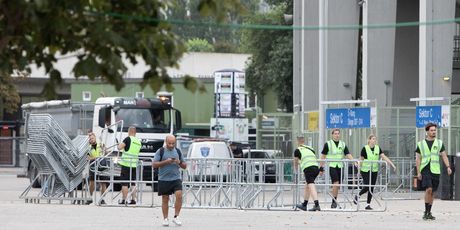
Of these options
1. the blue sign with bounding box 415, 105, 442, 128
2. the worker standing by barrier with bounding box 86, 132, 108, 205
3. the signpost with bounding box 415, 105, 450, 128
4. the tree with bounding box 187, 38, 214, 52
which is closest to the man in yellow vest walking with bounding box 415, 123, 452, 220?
the worker standing by barrier with bounding box 86, 132, 108, 205

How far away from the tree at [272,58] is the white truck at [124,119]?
3407cm

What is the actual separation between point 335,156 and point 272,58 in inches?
2000

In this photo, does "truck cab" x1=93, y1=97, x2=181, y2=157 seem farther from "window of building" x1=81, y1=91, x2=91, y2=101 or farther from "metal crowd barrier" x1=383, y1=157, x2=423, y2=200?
"window of building" x1=81, y1=91, x2=91, y2=101

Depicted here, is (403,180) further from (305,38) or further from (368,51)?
(305,38)

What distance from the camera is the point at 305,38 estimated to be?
49.8m

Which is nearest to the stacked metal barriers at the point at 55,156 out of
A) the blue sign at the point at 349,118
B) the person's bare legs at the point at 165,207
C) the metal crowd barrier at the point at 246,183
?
the metal crowd barrier at the point at 246,183

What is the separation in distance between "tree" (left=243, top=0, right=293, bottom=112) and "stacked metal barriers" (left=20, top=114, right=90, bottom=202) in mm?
45275

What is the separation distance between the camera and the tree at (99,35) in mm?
8203

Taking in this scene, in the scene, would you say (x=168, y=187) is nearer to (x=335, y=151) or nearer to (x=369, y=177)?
(x=369, y=177)

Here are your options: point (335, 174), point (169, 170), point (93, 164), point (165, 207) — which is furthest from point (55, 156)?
point (165, 207)

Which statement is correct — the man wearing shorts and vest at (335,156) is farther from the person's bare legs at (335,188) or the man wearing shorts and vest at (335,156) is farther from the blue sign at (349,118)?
the blue sign at (349,118)

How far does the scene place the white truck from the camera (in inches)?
1478

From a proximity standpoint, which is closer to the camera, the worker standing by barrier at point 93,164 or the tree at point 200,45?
the worker standing by barrier at point 93,164

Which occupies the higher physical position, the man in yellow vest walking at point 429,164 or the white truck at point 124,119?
the white truck at point 124,119
